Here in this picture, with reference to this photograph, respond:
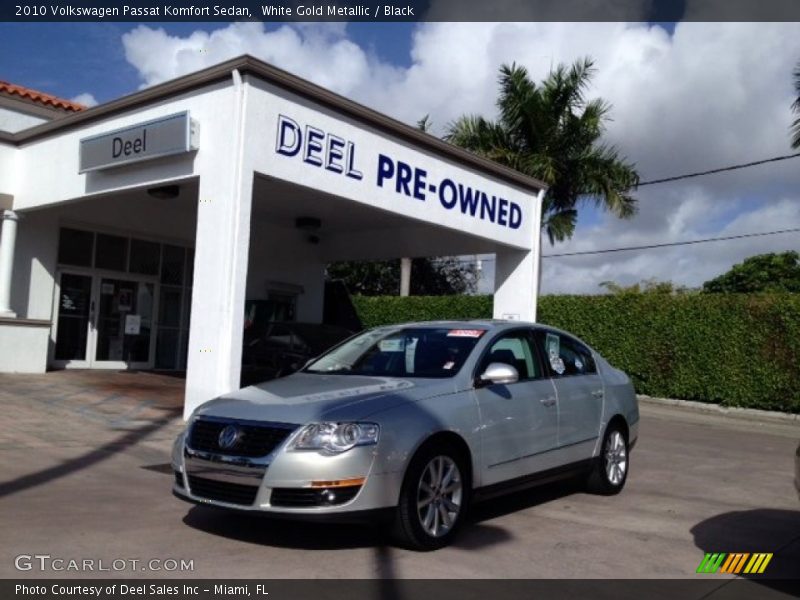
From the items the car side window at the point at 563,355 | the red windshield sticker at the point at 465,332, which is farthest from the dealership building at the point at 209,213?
the car side window at the point at 563,355

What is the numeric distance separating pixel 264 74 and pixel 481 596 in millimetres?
8077

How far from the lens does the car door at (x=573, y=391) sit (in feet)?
23.0

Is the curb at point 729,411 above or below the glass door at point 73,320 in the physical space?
below

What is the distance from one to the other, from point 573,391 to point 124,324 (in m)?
13.0

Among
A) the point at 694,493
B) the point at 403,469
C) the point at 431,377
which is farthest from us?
the point at 694,493

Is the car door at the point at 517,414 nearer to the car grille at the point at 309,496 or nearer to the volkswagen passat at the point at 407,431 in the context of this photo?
the volkswagen passat at the point at 407,431

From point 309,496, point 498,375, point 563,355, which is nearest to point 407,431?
point 309,496

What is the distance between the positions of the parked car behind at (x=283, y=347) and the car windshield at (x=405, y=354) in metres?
8.54

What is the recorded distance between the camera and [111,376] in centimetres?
1574

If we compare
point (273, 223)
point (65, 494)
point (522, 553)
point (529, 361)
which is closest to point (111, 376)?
point (273, 223)

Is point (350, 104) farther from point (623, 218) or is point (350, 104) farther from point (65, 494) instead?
point (623, 218)

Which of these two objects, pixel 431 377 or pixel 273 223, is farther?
pixel 273 223

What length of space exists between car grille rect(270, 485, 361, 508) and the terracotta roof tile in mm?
14199

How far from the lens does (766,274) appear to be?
45.7 meters
